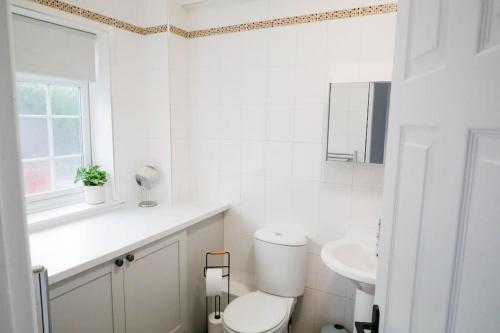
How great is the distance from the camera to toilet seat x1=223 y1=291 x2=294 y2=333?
1609 mm

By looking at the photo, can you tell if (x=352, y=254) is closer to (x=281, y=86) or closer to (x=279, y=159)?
(x=279, y=159)

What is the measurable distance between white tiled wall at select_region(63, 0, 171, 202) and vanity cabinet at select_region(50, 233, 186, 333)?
2.06ft

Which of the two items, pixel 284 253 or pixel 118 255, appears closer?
pixel 118 255

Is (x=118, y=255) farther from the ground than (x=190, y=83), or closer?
closer

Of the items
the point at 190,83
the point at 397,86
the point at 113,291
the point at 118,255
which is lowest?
the point at 113,291

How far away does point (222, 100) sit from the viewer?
2.27 meters

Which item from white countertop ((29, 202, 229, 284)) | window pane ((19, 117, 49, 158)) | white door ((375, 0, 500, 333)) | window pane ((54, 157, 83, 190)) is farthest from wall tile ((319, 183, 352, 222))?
window pane ((19, 117, 49, 158))

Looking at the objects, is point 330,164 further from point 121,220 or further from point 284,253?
point 121,220

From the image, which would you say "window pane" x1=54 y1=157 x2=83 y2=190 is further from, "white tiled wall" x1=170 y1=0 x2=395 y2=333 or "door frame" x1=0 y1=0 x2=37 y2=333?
"door frame" x1=0 y1=0 x2=37 y2=333

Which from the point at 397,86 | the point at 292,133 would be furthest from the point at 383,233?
the point at 292,133

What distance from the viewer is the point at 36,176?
1.91 metres

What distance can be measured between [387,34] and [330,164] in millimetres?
813

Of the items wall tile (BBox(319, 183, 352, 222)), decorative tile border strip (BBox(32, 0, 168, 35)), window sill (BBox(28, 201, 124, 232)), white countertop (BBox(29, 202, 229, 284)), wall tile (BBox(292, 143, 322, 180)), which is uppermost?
decorative tile border strip (BBox(32, 0, 168, 35))

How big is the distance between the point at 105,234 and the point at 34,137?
798 millimetres
